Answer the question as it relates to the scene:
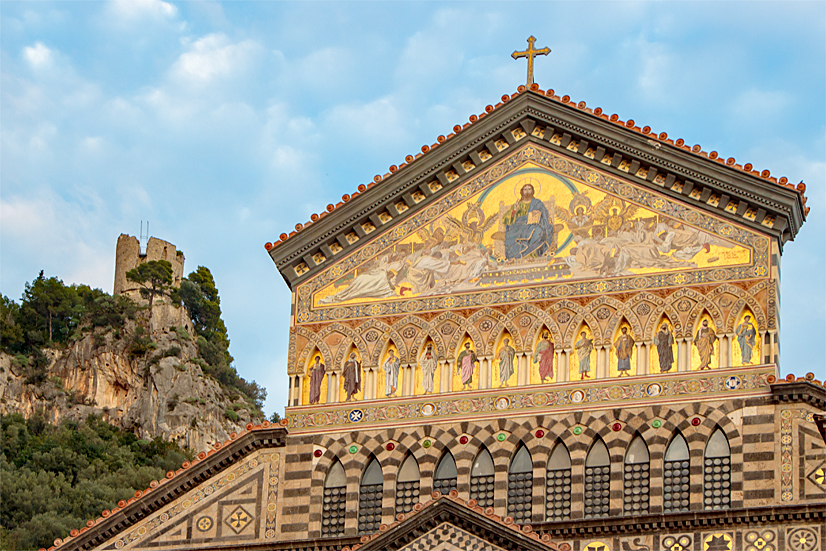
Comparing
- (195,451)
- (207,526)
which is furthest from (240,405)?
(207,526)

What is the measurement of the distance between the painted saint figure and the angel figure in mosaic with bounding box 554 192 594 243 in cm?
33

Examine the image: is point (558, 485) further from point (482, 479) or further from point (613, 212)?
point (613, 212)

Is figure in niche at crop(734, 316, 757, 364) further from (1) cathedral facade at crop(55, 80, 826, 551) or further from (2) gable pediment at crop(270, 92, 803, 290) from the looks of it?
(2) gable pediment at crop(270, 92, 803, 290)

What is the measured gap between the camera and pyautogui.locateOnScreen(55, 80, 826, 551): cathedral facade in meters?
29.3

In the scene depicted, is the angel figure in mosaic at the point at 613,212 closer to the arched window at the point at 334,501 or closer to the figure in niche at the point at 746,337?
the figure in niche at the point at 746,337

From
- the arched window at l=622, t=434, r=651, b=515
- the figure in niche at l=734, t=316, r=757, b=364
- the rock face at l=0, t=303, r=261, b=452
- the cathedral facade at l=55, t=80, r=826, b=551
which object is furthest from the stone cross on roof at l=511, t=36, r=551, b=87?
the rock face at l=0, t=303, r=261, b=452

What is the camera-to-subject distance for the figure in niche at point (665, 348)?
30328 mm

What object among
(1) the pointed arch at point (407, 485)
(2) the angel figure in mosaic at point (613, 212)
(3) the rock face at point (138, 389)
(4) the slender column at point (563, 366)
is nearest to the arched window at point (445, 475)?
(1) the pointed arch at point (407, 485)

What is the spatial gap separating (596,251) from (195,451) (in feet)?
245

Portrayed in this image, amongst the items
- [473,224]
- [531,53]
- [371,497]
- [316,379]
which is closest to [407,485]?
[371,497]

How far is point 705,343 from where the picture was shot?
30281 millimetres

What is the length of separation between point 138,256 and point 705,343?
106 m

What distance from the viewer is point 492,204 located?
3294cm

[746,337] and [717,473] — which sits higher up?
[746,337]
